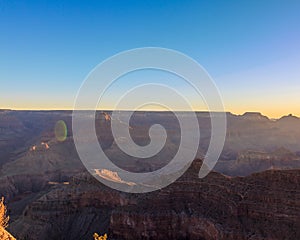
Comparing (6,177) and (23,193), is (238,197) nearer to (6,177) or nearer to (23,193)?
(23,193)

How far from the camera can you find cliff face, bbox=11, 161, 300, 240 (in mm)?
45906

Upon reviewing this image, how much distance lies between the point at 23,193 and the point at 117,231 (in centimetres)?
6160

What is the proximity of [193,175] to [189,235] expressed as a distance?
1044cm

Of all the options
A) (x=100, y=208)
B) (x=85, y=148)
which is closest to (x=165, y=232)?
(x=100, y=208)

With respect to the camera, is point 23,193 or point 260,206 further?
point 23,193

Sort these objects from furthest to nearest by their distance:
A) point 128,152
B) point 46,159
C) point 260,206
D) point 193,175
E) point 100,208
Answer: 1. point 128,152
2. point 46,159
3. point 100,208
4. point 193,175
5. point 260,206

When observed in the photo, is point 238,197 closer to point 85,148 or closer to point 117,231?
point 117,231

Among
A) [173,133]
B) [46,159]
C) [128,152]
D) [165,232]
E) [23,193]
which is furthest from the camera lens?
[173,133]

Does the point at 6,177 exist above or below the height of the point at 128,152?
below

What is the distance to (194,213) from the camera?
51.0 meters

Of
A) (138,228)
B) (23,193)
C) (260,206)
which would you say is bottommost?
(23,193)

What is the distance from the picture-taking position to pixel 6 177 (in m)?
111

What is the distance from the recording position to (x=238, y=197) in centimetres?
5028

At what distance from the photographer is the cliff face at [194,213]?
151 feet
